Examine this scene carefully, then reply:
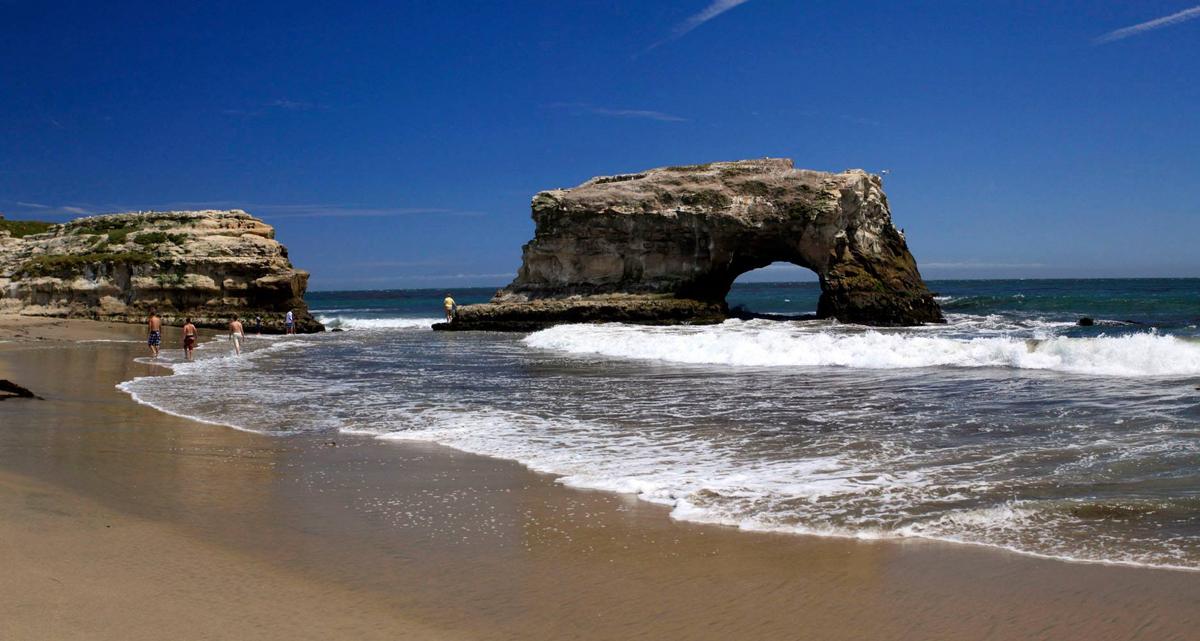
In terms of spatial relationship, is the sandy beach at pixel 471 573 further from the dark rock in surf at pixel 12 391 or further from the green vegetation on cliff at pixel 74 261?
the green vegetation on cliff at pixel 74 261

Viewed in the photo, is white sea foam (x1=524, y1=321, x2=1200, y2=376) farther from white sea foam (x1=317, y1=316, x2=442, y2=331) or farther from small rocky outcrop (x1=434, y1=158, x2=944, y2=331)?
white sea foam (x1=317, y1=316, x2=442, y2=331)

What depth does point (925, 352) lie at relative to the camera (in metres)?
14.9

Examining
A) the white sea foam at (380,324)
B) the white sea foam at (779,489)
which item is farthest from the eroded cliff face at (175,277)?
the white sea foam at (779,489)

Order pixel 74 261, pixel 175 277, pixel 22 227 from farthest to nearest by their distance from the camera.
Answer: pixel 22 227 → pixel 74 261 → pixel 175 277

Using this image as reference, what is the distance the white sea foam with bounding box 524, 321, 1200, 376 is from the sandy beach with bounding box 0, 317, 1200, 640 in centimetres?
1004

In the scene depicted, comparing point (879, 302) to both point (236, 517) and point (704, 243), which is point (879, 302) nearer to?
point (704, 243)

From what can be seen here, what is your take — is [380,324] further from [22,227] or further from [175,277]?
[22,227]

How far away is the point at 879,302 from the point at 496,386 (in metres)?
18.3

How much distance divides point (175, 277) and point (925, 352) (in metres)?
26.3

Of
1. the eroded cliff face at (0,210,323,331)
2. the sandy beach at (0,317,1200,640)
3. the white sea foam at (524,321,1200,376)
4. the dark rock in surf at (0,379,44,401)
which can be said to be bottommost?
the sandy beach at (0,317,1200,640)

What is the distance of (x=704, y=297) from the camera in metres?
31.1

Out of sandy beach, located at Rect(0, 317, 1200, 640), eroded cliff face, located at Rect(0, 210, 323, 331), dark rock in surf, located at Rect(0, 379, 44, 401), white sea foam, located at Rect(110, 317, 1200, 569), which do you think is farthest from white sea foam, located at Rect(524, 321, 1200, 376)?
eroded cliff face, located at Rect(0, 210, 323, 331)

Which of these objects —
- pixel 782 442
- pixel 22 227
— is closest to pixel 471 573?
pixel 782 442

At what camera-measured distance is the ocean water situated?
A: 189 inches
